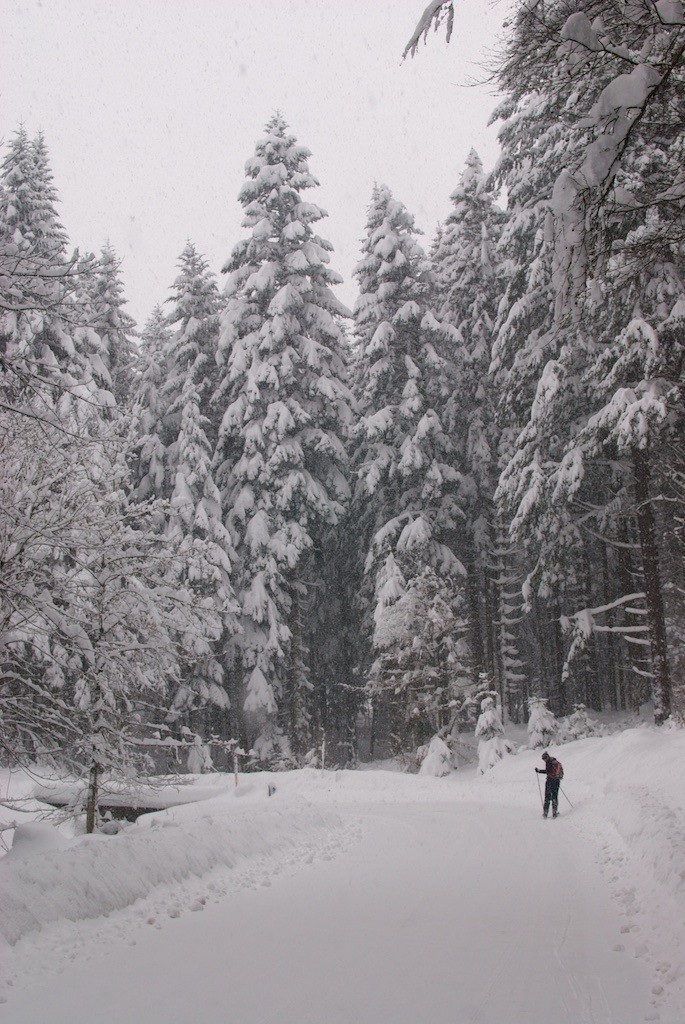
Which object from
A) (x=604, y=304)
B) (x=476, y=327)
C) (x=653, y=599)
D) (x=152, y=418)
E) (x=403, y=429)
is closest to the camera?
(x=604, y=304)

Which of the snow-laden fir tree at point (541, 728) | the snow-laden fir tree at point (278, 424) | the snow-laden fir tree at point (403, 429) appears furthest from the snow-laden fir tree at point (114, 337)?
the snow-laden fir tree at point (541, 728)

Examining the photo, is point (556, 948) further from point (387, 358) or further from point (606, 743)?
point (387, 358)

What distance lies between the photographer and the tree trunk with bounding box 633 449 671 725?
1777 cm

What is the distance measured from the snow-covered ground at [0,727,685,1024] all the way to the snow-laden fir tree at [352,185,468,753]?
1400 centimetres

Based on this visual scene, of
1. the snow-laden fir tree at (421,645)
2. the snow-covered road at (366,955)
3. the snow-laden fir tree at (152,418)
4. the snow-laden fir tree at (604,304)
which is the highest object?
the snow-laden fir tree at (152,418)

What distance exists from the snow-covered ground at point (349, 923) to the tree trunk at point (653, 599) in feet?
16.0

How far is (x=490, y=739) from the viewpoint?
2339cm

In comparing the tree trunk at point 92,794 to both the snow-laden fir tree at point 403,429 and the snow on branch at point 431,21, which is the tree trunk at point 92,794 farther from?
the snow-laden fir tree at point 403,429

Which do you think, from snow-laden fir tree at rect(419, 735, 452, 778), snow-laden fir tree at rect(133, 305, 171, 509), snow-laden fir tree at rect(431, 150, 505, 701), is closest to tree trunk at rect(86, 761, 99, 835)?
snow-laden fir tree at rect(419, 735, 452, 778)

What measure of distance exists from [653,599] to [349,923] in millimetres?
12548

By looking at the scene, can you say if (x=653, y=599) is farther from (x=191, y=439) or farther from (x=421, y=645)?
(x=191, y=439)

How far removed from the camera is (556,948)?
21.8 ft

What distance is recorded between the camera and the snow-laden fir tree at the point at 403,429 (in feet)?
86.6

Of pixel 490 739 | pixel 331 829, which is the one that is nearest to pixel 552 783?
pixel 331 829
